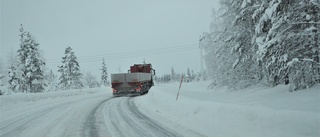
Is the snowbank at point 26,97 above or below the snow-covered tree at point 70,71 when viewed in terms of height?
below

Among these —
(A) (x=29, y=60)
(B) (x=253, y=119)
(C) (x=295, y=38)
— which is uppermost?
(A) (x=29, y=60)

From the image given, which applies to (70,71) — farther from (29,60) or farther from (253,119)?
(253,119)

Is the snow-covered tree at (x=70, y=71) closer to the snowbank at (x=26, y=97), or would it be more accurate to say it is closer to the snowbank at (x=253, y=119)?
the snowbank at (x=26, y=97)

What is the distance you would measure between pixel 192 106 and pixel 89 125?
145 inches

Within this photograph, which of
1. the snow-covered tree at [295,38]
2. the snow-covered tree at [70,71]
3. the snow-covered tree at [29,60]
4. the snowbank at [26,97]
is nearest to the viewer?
the snow-covered tree at [295,38]

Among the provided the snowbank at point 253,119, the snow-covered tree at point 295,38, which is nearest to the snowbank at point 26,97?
the snowbank at point 253,119

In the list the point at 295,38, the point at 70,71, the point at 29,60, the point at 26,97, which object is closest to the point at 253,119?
the point at 295,38

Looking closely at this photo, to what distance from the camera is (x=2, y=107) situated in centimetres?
1516

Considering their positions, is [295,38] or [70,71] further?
[70,71]

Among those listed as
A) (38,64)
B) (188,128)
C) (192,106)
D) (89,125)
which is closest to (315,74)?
(192,106)

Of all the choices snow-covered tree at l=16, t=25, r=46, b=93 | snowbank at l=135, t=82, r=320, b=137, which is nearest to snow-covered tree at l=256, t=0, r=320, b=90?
snowbank at l=135, t=82, r=320, b=137

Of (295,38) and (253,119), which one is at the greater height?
(295,38)

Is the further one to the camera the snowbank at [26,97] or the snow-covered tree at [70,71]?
the snow-covered tree at [70,71]

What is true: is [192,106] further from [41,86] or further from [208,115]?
[41,86]
